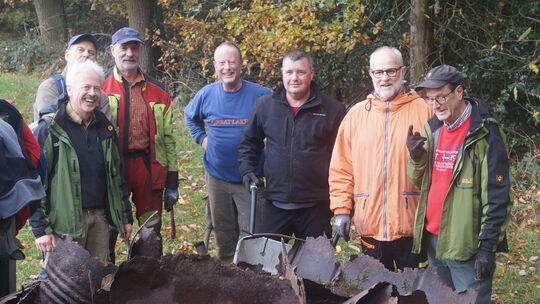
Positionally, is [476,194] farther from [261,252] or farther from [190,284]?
[190,284]

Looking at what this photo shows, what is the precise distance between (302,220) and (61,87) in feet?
7.14

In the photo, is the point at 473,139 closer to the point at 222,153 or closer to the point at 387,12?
the point at 222,153

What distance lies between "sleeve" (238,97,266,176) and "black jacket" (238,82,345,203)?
13 centimetres

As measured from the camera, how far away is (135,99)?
17.5 ft

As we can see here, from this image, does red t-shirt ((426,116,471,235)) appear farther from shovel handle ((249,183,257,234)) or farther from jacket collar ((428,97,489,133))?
shovel handle ((249,183,257,234))

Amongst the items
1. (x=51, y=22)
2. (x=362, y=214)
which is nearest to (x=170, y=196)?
(x=362, y=214)

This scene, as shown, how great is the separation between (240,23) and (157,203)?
510 cm

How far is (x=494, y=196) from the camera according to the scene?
3867 millimetres

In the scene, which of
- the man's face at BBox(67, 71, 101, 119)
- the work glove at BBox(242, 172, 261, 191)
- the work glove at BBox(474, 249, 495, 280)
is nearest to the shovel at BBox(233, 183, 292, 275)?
the work glove at BBox(474, 249, 495, 280)

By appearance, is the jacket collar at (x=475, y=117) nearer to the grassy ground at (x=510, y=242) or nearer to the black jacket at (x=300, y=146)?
the black jacket at (x=300, y=146)

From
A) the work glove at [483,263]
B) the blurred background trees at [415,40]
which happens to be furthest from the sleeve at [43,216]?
the blurred background trees at [415,40]

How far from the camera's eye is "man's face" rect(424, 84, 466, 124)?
157 inches

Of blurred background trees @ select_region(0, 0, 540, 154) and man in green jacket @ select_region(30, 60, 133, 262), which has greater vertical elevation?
blurred background trees @ select_region(0, 0, 540, 154)

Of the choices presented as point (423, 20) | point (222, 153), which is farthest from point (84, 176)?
point (423, 20)
